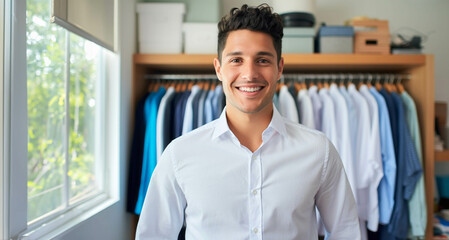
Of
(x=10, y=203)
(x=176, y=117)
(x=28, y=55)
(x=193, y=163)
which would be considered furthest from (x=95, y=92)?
(x=193, y=163)

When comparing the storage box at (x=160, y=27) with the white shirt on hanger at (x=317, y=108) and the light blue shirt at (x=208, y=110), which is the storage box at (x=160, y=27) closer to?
the light blue shirt at (x=208, y=110)

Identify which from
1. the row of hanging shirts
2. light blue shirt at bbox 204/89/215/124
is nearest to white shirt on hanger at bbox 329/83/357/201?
the row of hanging shirts

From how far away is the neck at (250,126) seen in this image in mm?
1007

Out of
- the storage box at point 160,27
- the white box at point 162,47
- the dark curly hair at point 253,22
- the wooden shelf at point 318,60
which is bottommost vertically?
the dark curly hair at point 253,22

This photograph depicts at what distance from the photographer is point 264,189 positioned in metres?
0.94

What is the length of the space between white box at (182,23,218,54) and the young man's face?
3.19ft

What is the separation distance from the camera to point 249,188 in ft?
3.09

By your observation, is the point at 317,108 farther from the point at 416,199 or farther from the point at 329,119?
the point at 416,199

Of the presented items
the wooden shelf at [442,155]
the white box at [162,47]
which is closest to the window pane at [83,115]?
the white box at [162,47]

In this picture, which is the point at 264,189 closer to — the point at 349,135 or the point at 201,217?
the point at 201,217

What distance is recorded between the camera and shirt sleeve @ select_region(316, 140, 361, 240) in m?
0.99

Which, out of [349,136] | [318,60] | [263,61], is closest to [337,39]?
[318,60]

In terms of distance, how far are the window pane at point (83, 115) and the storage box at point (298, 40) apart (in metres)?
1.04

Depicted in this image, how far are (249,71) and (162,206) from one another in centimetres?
50
